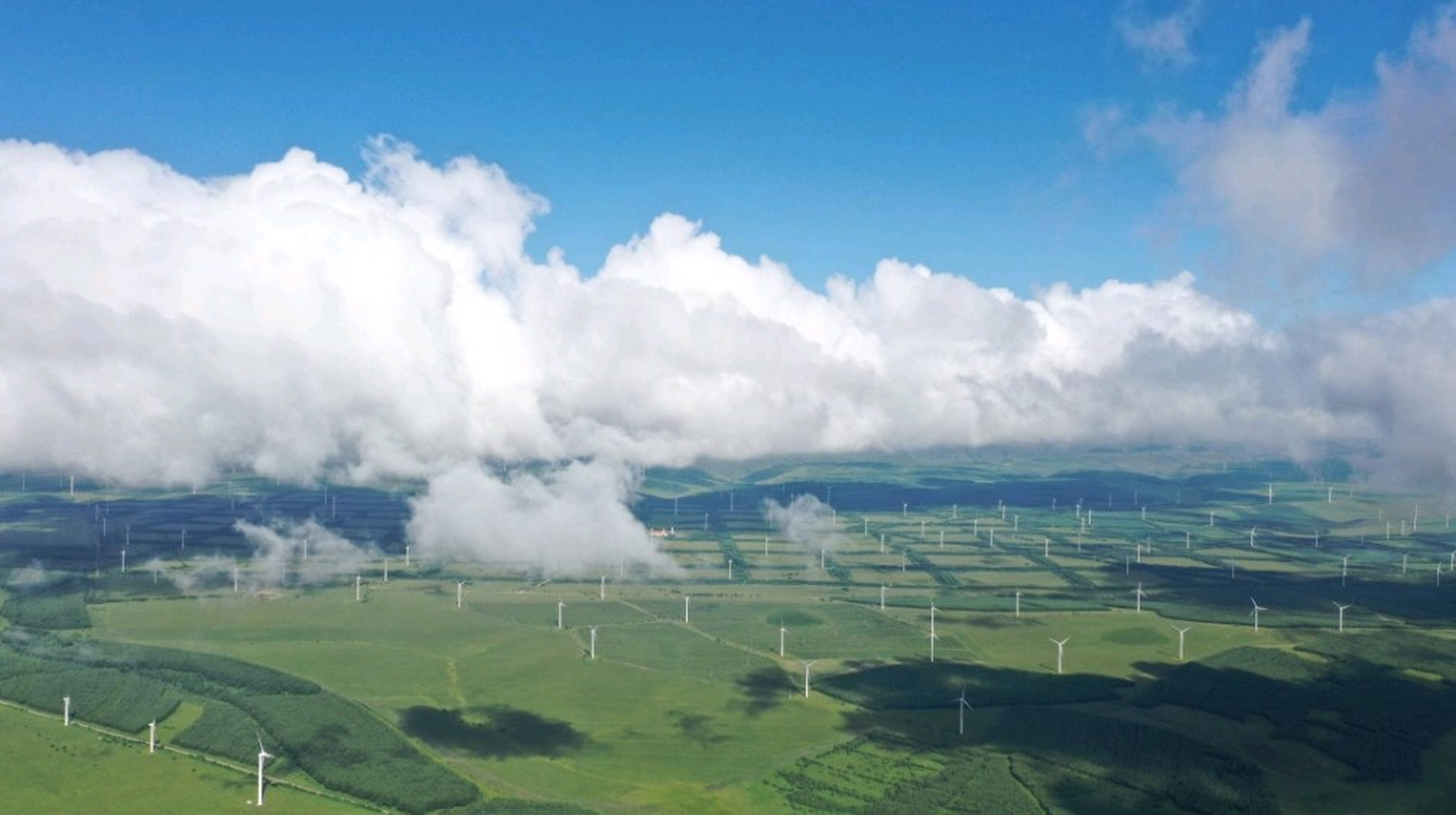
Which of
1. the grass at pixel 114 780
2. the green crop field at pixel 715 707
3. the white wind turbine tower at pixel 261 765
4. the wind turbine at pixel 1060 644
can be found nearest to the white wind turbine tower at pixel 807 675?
the green crop field at pixel 715 707

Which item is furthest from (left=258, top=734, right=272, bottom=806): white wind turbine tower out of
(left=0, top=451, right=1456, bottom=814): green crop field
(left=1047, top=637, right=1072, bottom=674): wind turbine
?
(left=1047, top=637, right=1072, bottom=674): wind turbine

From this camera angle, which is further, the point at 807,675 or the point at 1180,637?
the point at 1180,637

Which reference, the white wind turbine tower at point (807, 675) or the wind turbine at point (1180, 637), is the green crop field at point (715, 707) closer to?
the white wind turbine tower at point (807, 675)

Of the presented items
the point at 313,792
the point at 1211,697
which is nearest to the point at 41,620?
the point at 313,792

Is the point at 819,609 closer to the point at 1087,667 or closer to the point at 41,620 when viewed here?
the point at 1087,667

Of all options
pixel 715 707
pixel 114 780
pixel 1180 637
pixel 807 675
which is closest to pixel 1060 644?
pixel 1180 637

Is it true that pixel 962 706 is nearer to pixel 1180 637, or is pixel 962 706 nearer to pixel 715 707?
pixel 715 707
